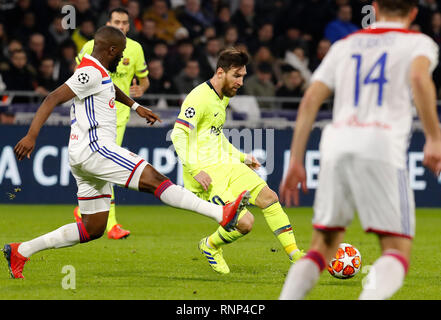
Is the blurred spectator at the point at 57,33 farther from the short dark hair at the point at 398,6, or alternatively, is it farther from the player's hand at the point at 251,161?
the short dark hair at the point at 398,6

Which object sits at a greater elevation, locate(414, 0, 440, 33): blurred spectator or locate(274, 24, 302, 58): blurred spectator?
locate(414, 0, 440, 33): blurred spectator

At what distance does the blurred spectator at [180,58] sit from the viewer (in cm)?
1550

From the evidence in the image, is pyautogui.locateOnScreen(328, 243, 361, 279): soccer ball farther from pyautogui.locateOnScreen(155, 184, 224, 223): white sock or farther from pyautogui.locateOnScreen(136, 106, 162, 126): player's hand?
pyautogui.locateOnScreen(136, 106, 162, 126): player's hand

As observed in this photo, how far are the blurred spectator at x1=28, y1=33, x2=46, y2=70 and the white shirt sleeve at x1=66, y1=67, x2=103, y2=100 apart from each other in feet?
27.8

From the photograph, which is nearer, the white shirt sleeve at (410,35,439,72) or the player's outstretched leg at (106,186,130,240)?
the white shirt sleeve at (410,35,439,72)

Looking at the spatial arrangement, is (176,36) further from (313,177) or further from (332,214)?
(332,214)

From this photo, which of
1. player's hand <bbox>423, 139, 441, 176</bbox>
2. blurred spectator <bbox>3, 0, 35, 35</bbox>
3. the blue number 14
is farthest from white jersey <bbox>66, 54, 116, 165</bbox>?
blurred spectator <bbox>3, 0, 35, 35</bbox>

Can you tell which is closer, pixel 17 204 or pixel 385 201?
pixel 385 201

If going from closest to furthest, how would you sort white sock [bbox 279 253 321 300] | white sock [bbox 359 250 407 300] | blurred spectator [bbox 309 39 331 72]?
white sock [bbox 359 250 407 300], white sock [bbox 279 253 321 300], blurred spectator [bbox 309 39 331 72]

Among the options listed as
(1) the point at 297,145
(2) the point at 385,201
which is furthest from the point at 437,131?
(1) the point at 297,145

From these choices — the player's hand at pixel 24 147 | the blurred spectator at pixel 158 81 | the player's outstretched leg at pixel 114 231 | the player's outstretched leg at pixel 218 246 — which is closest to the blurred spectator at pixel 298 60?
the blurred spectator at pixel 158 81

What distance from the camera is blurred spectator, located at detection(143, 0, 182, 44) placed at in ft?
53.4
